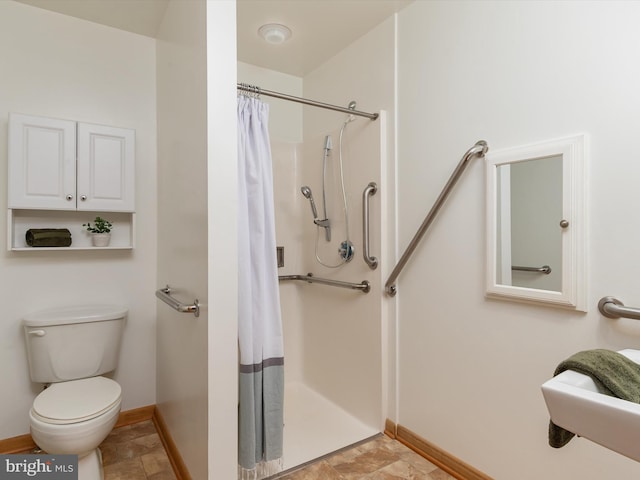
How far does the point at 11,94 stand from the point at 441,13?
2236 mm

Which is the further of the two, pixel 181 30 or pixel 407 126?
pixel 407 126

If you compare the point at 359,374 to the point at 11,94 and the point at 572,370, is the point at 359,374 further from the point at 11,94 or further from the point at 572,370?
the point at 11,94

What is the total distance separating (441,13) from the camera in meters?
1.75

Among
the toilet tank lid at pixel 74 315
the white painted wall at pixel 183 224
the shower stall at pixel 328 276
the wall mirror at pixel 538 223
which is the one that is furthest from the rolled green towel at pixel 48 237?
the wall mirror at pixel 538 223

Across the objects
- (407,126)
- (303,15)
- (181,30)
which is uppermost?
(303,15)

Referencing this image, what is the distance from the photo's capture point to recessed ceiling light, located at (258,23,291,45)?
6.93ft

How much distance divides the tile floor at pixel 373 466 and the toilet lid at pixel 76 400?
0.88m

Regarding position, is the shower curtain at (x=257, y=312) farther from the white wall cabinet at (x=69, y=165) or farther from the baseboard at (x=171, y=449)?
the white wall cabinet at (x=69, y=165)

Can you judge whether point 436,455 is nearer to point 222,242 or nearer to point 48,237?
point 222,242

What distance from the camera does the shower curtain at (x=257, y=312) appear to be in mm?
1582

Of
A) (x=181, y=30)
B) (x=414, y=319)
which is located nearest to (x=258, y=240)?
(x=414, y=319)

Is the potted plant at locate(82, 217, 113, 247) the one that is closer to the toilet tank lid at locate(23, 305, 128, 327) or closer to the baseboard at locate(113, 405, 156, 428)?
the toilet tank lid at locate(23, 305, 128, 327)

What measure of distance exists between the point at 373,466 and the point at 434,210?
4.21 feet

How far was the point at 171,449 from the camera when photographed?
189 centimetres
